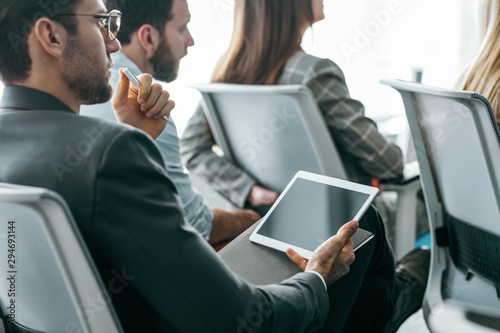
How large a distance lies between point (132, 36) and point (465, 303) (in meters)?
0.96

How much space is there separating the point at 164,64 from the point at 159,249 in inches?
34.1

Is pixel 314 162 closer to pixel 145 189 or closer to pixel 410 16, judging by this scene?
pixel 145 189

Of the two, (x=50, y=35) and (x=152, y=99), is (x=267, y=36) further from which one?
(x=50, y=35)

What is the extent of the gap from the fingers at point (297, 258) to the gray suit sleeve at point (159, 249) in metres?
0.17

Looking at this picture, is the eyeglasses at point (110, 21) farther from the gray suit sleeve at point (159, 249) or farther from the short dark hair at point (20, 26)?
the gray suit sleeve at point (159, 249)

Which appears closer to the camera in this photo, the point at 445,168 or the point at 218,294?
the point at 218,294

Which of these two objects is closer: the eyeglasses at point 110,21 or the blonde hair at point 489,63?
the eyeglasses at point 110,21

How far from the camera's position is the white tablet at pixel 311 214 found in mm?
916

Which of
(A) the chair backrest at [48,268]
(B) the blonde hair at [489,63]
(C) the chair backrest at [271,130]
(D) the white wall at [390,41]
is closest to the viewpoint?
(A) the chair backrest at [48,268]

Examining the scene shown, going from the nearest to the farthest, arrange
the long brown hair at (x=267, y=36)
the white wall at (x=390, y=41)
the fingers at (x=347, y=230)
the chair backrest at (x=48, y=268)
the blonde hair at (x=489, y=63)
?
the chair backrest at (x=48, y=268) < the fingers at (x=347, y=230) < the blonde hair at (x=489, y=63) < the long brown hair at (x=267, y=36) < the white wall at (x=390, y=41)

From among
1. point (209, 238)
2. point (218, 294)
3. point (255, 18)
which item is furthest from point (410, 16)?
point (218, 294)

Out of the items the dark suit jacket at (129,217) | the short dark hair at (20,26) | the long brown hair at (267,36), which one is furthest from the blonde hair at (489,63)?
the short dark hair at (20,26)

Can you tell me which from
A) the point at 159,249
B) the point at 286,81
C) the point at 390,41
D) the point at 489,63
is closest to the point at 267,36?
the point at 286,81

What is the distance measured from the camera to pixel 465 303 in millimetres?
1104
